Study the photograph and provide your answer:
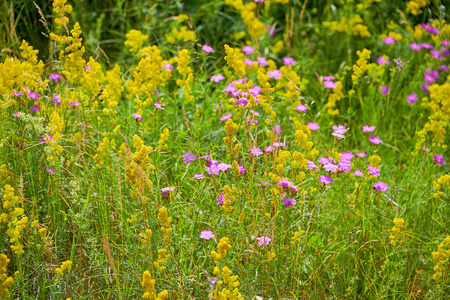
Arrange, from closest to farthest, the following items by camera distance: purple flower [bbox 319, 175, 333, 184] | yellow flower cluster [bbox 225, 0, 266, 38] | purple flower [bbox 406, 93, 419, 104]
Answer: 1. purple flower [bbox 319, 175, 333, 184]
2. purple flower [bbox 406, 93, 419, 104]
3. yellow flower cluster [bbox 225, 0, 266, 38]

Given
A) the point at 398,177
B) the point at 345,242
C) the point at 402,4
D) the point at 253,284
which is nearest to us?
the point at 253,284

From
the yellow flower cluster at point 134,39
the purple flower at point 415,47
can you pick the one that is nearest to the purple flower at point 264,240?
the yellow flower cluster at point 134,39

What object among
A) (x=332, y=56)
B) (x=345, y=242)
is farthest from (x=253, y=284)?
(x=332, y=56)

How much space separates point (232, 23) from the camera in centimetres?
529

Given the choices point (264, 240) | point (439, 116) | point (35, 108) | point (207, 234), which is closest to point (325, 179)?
point (264, 240)

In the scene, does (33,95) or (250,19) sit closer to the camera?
(33,95)

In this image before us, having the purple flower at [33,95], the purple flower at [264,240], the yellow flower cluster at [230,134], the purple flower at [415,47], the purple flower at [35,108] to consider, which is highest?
the yellow flower cluster at [230,134]

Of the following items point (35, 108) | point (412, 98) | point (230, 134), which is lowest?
point (412, 98)

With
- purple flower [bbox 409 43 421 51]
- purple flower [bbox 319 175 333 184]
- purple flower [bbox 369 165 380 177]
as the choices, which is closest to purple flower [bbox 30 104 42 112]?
purple flower [bbox 319 175 333 184]

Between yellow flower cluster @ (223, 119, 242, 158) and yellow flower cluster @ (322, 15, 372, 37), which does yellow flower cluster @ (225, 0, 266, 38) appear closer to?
yellow flower cluster @ (322, 15, 372, 37)

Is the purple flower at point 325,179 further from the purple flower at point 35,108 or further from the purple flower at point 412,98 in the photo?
the purple flower at point 412,98

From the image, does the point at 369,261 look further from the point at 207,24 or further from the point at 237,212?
the point at 207,24

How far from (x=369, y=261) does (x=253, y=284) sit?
61cm

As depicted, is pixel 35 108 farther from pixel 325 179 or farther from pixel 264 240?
pixel 325 179
